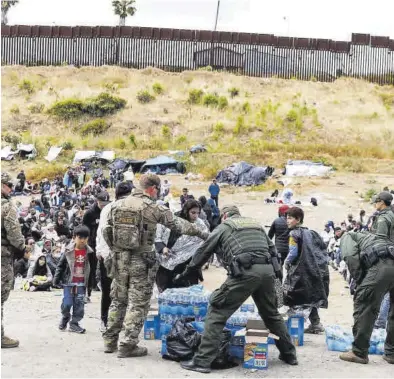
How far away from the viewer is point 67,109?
1875 inches

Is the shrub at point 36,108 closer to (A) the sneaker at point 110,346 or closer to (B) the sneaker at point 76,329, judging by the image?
(B) the sneaker at point 76,329

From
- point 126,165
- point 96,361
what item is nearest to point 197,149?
point 126,165

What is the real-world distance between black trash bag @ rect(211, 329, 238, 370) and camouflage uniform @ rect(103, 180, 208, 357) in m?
0.76

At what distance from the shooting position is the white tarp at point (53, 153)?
3909cm

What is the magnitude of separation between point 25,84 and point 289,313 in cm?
4510

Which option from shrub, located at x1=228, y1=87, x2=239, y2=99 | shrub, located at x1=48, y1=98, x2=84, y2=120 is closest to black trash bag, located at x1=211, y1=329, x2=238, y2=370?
shrub, located at x1=48, y1=98, x2=84, y2=120

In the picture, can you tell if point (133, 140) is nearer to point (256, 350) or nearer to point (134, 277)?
point (134, 277)

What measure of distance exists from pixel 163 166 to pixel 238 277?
93.9 feet

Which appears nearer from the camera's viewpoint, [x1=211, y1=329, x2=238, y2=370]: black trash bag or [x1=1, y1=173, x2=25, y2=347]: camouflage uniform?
[x1=211, y1=329, x2=238, y2=370]: black trash bag

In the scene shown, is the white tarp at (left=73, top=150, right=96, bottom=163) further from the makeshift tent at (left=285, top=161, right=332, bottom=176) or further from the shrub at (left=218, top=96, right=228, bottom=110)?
the shrub at (left=218, top=96, right=228, bottom=110)

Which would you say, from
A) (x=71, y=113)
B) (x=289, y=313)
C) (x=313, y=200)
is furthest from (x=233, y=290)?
(x=71, y=113)

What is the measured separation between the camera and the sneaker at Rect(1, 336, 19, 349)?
26.0 feet

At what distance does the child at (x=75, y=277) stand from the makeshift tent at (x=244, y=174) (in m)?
24.3

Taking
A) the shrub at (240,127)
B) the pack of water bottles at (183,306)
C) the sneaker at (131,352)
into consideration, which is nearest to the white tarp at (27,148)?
the shrub at (240,127)
